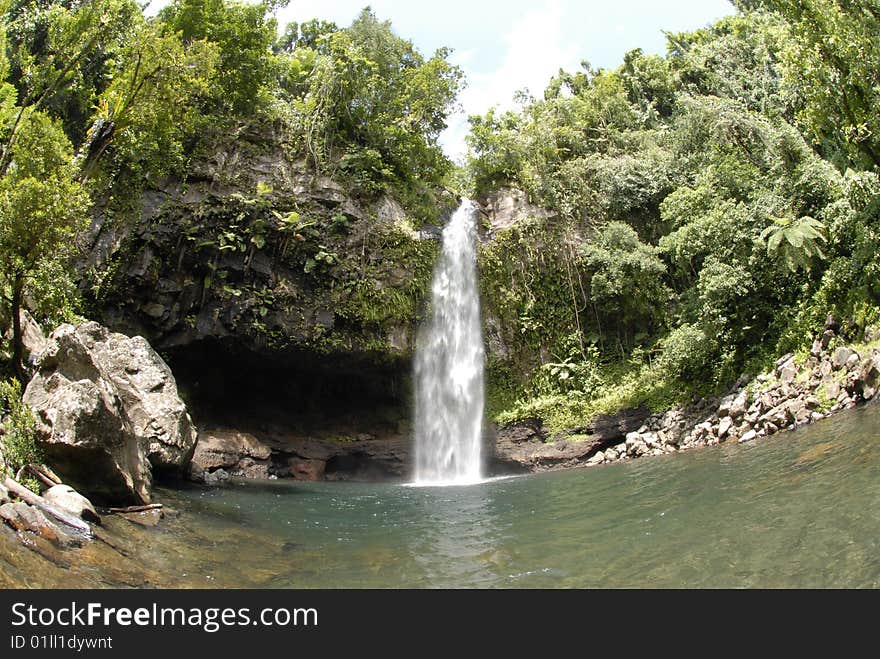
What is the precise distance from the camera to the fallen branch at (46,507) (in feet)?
22.4

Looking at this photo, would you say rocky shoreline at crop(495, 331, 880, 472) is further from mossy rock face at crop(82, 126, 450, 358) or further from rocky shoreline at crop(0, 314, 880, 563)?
mossy rock face at crop(82, 126, 450, 358)

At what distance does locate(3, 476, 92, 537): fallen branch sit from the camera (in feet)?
22.4

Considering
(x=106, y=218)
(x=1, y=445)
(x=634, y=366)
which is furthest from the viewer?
(x=634, y=366)

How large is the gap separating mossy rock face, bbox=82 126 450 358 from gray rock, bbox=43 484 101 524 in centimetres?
1259

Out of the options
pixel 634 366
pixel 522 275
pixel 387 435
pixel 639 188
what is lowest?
pixel 387 435

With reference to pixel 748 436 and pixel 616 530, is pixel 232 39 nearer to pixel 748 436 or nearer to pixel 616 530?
pixel 748 436

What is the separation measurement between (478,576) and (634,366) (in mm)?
16397

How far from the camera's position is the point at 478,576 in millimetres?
6121

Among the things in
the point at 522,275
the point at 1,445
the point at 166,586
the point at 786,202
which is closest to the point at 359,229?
the point at 522,275

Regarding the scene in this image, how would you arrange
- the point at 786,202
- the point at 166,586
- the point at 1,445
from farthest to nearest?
1. the point at 786,202
2. the point at 1,445
3. the point at 166,586

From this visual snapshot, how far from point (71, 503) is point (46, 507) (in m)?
0.52

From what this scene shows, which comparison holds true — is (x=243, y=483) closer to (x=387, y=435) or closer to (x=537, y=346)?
(x=387, y=435)

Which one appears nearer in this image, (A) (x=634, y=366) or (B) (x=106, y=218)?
(B) (x=106, y=218)
